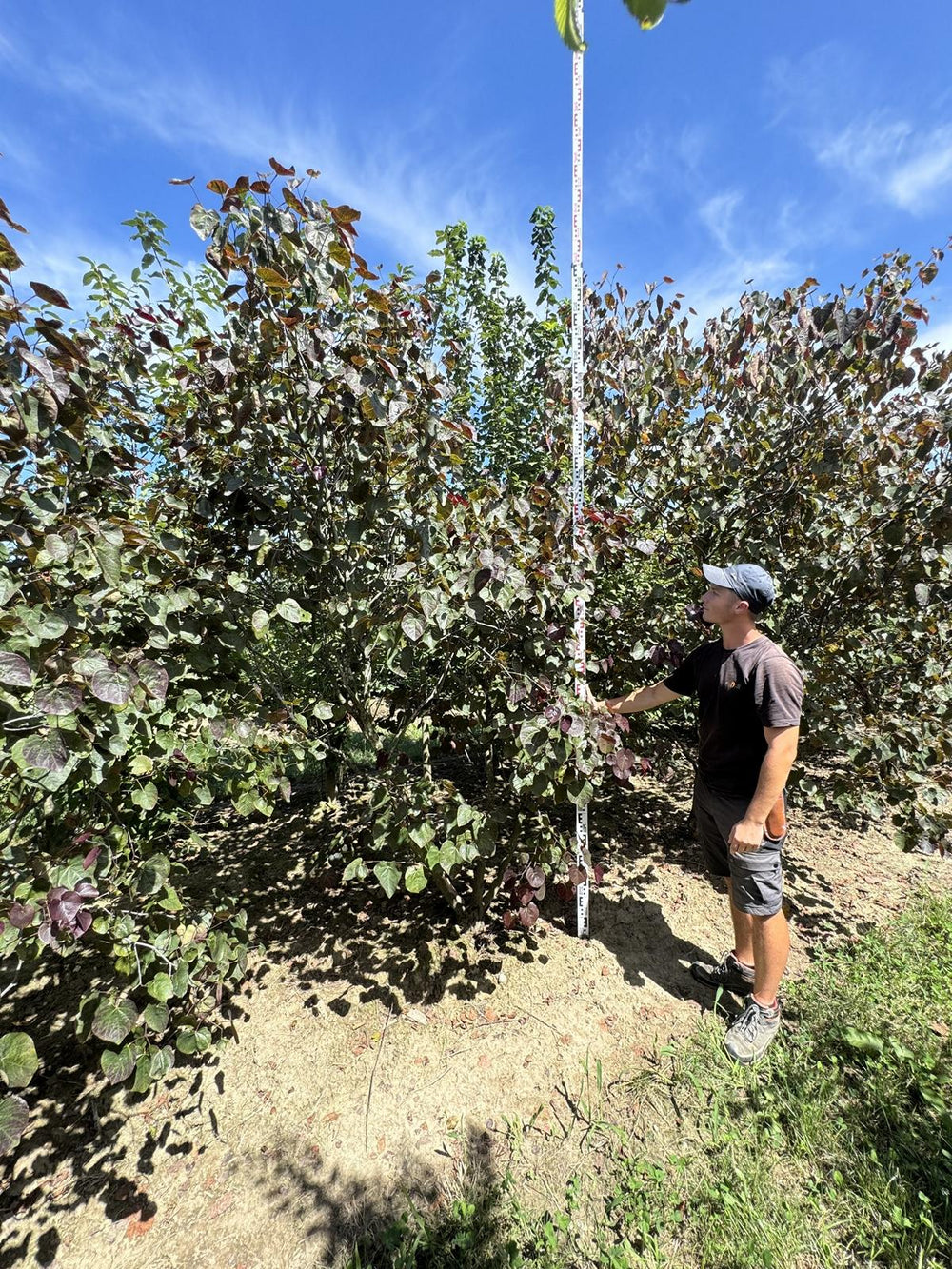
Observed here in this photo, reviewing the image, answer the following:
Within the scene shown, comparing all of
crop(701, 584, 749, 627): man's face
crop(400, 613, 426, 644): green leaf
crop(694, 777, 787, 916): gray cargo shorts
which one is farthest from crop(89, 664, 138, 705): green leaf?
crop(694, 777, 787, 916): gray cargo shorts

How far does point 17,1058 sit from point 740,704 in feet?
7.95

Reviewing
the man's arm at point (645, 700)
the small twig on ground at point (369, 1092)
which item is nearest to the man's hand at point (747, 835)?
the man's arm at point (645, 700)

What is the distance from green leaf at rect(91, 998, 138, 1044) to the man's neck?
241cm

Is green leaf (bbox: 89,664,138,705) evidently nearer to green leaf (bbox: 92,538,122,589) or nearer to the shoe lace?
green leaf (bbox: 92,538,122,589)

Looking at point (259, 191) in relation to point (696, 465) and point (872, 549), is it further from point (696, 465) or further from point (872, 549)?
point (872, 549)

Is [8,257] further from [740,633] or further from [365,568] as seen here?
[740,633]

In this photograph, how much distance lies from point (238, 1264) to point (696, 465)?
3.60m

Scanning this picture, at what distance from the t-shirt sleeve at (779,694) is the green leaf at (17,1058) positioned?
2294mm

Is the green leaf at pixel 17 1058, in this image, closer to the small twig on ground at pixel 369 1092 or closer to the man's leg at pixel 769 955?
the small twig on ground at pixel 369 1092

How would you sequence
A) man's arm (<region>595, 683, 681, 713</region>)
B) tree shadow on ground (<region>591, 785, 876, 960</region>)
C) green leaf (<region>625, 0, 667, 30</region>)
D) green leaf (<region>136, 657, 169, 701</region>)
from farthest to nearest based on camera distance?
tree shadow on ground (<region>591, 785, 876, 960</region>) → man's arm (<region>595, 683, 681, 713</region>) → green leaf (<region>625, 0, 667, 30</region>) → green leaf (<region>136, 657, 169, 701</region>)

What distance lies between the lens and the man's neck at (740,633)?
2.30 m

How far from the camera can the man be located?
6.86 feet

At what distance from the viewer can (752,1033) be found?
7.30 ft

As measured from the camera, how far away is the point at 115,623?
75.8 inches
